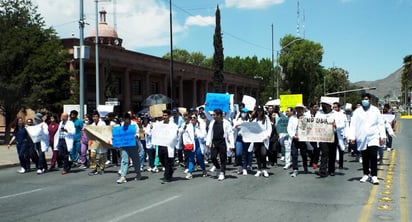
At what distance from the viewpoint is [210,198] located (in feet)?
29.2

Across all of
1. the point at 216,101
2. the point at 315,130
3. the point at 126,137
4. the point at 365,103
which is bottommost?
the point at 126,137

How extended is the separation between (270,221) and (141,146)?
24.9 feet

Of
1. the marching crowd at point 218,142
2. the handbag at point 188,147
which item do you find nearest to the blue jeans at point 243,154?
the marching crowd at point 218,142

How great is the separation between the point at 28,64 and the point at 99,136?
58.9 ft

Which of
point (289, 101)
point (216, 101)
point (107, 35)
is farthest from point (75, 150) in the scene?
point (107, 35)

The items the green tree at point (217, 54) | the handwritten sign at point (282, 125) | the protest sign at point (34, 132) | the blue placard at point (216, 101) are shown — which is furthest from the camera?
the green tree at point (217, 54)

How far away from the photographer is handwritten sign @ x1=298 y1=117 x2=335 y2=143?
11.3 meters

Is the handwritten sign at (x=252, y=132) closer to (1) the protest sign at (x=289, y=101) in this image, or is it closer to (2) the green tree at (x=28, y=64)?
(1) the protest sign at (x=289, y=101)

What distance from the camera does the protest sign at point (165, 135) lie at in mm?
11125

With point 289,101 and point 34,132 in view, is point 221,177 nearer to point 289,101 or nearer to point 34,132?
point 34,132

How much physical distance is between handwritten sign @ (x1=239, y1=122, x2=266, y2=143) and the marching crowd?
0.03m

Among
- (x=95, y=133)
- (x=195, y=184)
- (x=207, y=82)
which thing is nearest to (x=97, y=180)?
(x=95, y=133)

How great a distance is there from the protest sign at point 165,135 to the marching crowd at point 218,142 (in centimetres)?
4

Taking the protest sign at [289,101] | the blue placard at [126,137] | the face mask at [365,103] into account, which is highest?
the protest sign at [289,101]
